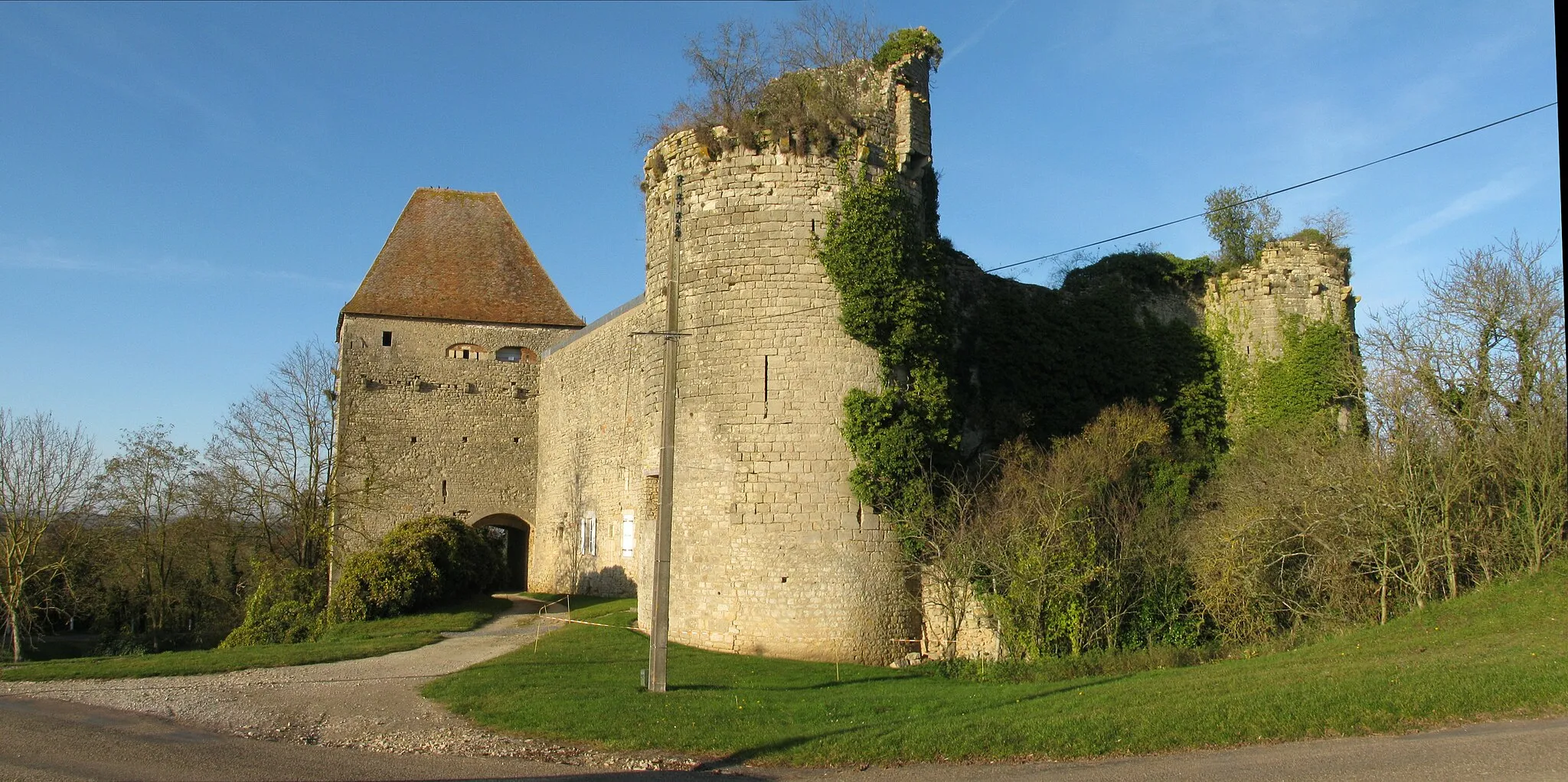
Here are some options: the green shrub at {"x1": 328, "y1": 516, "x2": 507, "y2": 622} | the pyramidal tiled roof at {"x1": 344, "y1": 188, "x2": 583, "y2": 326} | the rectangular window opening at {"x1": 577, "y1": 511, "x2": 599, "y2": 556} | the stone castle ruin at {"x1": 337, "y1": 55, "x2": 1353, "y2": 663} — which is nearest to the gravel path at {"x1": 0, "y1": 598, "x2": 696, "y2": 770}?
the stone castle ruin at {"x1": 337, "y1": 55, "x2": 1353, "y2": 663}

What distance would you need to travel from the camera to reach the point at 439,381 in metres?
29.8

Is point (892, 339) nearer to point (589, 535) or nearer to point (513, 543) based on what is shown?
point (589, 535)

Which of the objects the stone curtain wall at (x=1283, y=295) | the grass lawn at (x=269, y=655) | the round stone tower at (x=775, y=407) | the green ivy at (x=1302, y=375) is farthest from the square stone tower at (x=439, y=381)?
the green ivy at (x=1302, y=375)

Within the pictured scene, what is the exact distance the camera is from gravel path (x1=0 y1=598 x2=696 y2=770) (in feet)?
29.6

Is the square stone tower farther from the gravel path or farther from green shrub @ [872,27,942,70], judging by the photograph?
green shrub @ [872,27,942,70]

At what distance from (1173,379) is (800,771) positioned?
1350 cm

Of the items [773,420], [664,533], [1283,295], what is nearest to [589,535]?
[773,420]

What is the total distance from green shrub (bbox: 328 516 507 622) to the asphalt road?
1204 cm

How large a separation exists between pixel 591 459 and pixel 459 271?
826 centimetres

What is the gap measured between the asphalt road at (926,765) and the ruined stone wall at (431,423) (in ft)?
65.8

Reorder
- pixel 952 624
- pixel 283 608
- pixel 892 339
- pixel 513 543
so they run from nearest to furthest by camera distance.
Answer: pixel 952 624, pixel 892 339, pixel 283 608, pixel 513 543

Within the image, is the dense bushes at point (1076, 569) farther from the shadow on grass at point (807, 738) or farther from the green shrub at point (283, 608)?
the green shrub at point (283, 608)

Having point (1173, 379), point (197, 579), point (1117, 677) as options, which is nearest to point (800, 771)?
point (1117, 677)

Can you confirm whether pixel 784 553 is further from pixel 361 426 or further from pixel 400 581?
pixel 361 426
